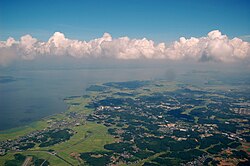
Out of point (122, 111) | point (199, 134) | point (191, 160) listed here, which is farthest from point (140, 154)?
point (122, 111)

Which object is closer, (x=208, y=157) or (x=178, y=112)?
(x=208, y=157)

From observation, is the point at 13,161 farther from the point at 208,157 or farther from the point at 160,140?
the point at 208,157

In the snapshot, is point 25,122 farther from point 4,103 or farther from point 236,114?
point 236,114

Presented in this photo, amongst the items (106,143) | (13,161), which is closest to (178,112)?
(106,143)

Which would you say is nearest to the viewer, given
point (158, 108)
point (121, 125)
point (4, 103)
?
point (121, 125)

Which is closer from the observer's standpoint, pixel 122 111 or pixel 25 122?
pixel 25 122

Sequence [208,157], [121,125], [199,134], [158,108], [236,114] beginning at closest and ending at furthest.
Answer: [208,157], [199,134], [121,125], [236,114], [158,108]

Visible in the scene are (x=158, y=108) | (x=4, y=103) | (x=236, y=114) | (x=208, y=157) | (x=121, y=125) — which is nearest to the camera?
(x=208, y=157)

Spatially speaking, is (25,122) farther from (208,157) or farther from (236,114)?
(236,114)

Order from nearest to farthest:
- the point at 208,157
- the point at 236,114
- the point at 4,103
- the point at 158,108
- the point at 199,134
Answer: the point at 208,157 → the point at 199,134 → the point at 236,114 → the point at 158,108 → the point at 4,103
